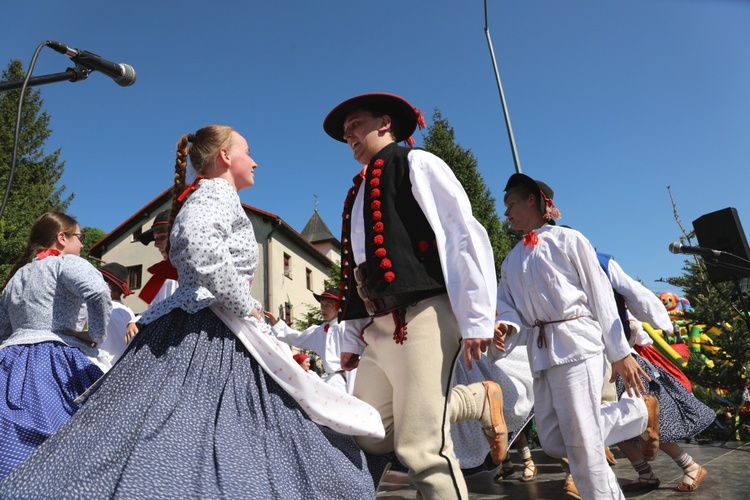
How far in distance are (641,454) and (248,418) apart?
3.22 meters

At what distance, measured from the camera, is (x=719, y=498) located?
11.8 ft

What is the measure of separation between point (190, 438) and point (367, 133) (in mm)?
1563

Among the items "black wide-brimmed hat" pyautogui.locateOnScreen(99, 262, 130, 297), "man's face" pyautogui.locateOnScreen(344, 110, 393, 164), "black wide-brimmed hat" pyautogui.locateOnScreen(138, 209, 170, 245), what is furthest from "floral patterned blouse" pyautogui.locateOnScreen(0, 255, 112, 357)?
"black wide-brimmed hat" pyautogui.locateOnScreen(99, 262, 130, 297)

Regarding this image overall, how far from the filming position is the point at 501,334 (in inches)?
122

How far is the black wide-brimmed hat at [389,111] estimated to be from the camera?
2771 mm

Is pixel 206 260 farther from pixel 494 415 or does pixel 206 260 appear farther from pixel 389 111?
pixel 494 415

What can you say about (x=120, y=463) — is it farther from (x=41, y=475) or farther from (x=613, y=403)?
(x=613, y=403)

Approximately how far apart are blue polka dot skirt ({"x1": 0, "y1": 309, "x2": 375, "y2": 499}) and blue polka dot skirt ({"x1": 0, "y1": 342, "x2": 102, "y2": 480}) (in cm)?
98

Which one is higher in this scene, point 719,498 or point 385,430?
point 385,430

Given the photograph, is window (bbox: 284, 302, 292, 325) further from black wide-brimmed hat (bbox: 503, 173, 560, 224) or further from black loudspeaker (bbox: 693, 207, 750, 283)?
black wide-brimmed hat (bbox: 503, 173, 560, 224)

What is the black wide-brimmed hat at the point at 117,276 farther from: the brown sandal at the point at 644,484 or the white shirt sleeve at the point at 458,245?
the brown sandal at the point at 644,484

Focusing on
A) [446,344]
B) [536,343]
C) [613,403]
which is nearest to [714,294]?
[613,403]

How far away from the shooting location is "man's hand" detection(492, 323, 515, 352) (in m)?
3.07

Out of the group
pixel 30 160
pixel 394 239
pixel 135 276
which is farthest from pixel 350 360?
pixel 30 160
